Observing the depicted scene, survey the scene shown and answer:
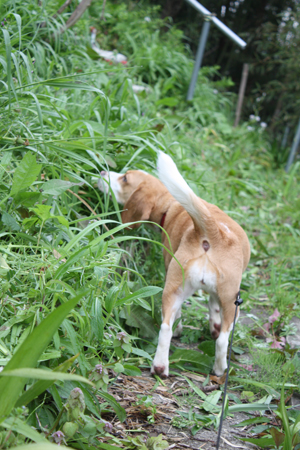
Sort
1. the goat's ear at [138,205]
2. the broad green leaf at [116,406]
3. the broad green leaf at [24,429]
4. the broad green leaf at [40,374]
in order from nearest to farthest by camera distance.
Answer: the broad green leaf at [40,374]
the broad green leaf at [24,429]
the broad green leaf at [116,406]
the goat's ear at [138,205]

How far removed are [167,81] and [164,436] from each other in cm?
528

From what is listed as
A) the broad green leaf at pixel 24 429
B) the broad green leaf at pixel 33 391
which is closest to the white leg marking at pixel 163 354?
the broad green leaf at pixel 33 391

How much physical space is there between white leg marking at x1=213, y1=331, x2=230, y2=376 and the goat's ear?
1.01 meters

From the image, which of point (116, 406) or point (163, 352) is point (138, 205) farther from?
point (116, 406)

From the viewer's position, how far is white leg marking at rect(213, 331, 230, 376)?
7.97ft

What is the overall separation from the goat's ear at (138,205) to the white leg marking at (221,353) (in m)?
1.01

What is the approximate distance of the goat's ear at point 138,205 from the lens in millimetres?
3033

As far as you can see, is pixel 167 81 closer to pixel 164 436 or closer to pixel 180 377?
pixel 180 377

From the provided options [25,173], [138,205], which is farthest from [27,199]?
[138,205]

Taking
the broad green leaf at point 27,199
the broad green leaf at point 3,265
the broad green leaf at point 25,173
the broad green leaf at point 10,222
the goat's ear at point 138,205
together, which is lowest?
the goat's ear at point 138,205

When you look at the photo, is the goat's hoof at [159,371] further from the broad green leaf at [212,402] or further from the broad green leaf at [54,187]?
the broad green leaf at [54,187]

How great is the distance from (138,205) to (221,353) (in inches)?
46.3

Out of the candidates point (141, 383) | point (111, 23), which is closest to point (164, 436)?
point (141, 383)

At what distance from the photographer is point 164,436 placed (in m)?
1.91
